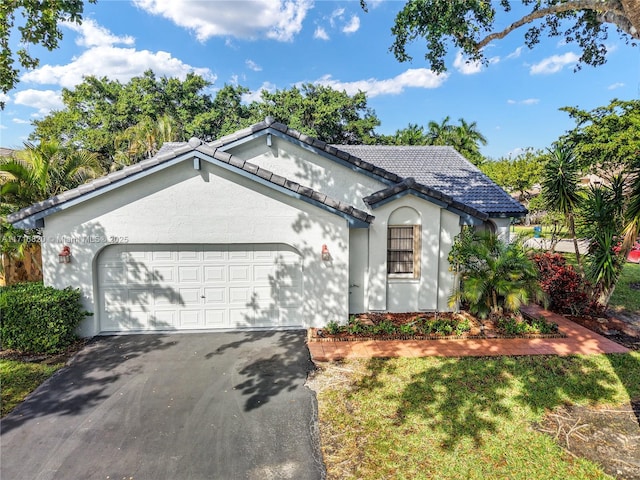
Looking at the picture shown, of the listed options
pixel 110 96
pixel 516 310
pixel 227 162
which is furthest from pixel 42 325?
pixel 110 96

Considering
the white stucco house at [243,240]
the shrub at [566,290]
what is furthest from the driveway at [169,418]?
the shrub at [566,290]

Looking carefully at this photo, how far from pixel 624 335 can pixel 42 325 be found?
16.6m

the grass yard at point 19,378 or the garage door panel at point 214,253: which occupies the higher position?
the garage door panel at point 214,253

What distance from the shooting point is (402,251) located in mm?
12180

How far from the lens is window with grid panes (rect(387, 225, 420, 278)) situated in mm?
12062

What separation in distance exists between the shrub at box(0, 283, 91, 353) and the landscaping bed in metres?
6.60

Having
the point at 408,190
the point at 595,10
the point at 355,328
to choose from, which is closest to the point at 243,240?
the point at 355,328

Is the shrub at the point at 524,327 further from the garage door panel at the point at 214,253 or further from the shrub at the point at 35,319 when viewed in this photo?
the shrub at the point at 35,319

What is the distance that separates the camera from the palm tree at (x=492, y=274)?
1063 centimetres

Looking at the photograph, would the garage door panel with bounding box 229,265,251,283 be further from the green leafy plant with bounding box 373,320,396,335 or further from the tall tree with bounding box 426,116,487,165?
the tall tree with bounding box 426,116,487,165

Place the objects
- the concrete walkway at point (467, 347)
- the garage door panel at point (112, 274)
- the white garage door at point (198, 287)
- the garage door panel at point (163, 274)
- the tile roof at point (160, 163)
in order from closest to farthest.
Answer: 1. the concrete walkway at point (467, 347)
2. the tile roof at point (160, 163)
3. the garage door panel at point (112, 274)
4. the white garage door at point (198, 287)
5. the garage door panel at point (163, 274)

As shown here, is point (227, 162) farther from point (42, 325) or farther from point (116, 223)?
point (42, 325)

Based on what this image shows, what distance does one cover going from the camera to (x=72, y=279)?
9.96 m

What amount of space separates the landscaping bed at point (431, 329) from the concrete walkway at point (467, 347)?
0.63ft
